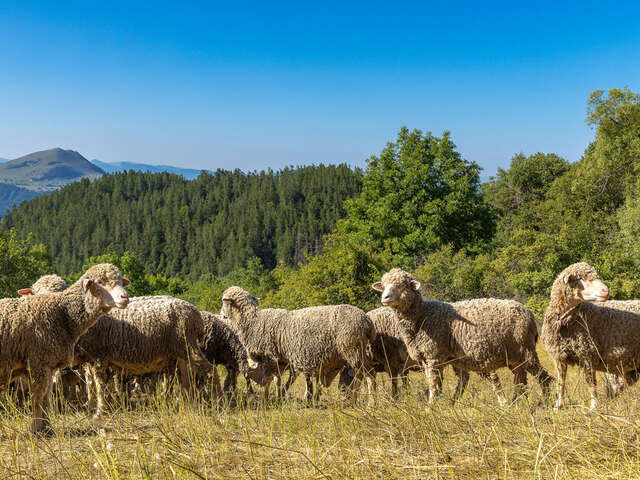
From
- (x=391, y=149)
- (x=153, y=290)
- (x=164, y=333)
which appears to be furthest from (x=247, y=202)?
(x=164, y=333)

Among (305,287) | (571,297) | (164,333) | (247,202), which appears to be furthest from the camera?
(247,202)

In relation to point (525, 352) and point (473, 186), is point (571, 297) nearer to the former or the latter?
point (525, 352)

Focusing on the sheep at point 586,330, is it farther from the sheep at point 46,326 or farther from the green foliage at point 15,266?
the green foliage at point 15,266

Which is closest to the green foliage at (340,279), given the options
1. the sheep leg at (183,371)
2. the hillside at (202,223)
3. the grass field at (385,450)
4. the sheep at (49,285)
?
the sheep leg at (183,371)

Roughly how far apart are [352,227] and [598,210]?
19156 mm

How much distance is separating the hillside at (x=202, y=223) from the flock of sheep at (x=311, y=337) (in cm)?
12342

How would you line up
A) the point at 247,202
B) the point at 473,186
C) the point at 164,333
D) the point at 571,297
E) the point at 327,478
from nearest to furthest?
the point at 327,478 → the point at 571,297 → the point at 164,333 → the point at 473,186 → the point at 247,202

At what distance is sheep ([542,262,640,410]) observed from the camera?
732 centimetres

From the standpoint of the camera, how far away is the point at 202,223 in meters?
180

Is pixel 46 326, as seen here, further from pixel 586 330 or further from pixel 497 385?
pixel 586 330

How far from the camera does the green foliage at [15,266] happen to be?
141 feet

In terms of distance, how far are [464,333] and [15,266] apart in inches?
1812

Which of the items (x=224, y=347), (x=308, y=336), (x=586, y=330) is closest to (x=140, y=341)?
(x=308, y=336)

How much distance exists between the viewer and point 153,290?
240 feet
